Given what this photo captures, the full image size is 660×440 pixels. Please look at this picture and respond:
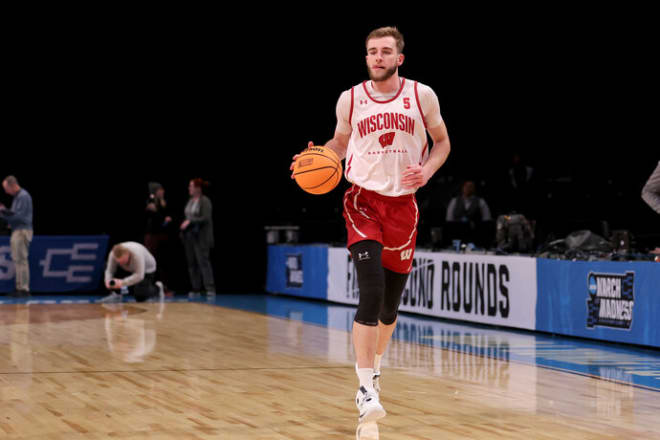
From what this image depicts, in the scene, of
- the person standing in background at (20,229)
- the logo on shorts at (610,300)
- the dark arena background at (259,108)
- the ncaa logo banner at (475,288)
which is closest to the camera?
the logo on shorts at (610,300)

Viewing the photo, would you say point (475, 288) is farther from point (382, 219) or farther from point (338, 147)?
point (382, 219)

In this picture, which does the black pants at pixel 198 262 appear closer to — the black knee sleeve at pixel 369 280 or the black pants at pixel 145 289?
the black pants at pixel 145 289

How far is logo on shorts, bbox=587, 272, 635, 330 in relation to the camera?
360 inches

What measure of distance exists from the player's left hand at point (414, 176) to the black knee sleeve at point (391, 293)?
581 mm

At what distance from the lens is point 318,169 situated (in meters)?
5.47

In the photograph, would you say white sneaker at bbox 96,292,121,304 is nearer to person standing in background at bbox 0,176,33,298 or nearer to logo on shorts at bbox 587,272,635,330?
person standing in background at bbox 0,176,33,298

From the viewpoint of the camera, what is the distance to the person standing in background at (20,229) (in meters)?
15.2

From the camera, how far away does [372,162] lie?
17.8ft

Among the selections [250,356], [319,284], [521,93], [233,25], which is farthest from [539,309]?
[233,25]

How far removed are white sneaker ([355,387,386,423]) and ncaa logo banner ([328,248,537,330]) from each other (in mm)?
5851

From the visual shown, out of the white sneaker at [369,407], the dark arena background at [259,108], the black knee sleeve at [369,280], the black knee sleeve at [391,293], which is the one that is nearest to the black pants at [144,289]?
the dark arena background at [259,108]

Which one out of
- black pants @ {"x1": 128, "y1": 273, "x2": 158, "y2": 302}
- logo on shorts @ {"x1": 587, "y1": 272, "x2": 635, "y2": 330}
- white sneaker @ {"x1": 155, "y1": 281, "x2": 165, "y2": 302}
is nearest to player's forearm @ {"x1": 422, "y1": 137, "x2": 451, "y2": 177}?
logo on shorts @ {"x1": 587, "y1": 272, "x2": 635, "y2": 330}

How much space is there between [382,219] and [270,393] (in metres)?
1.49

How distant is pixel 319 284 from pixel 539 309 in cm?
553
